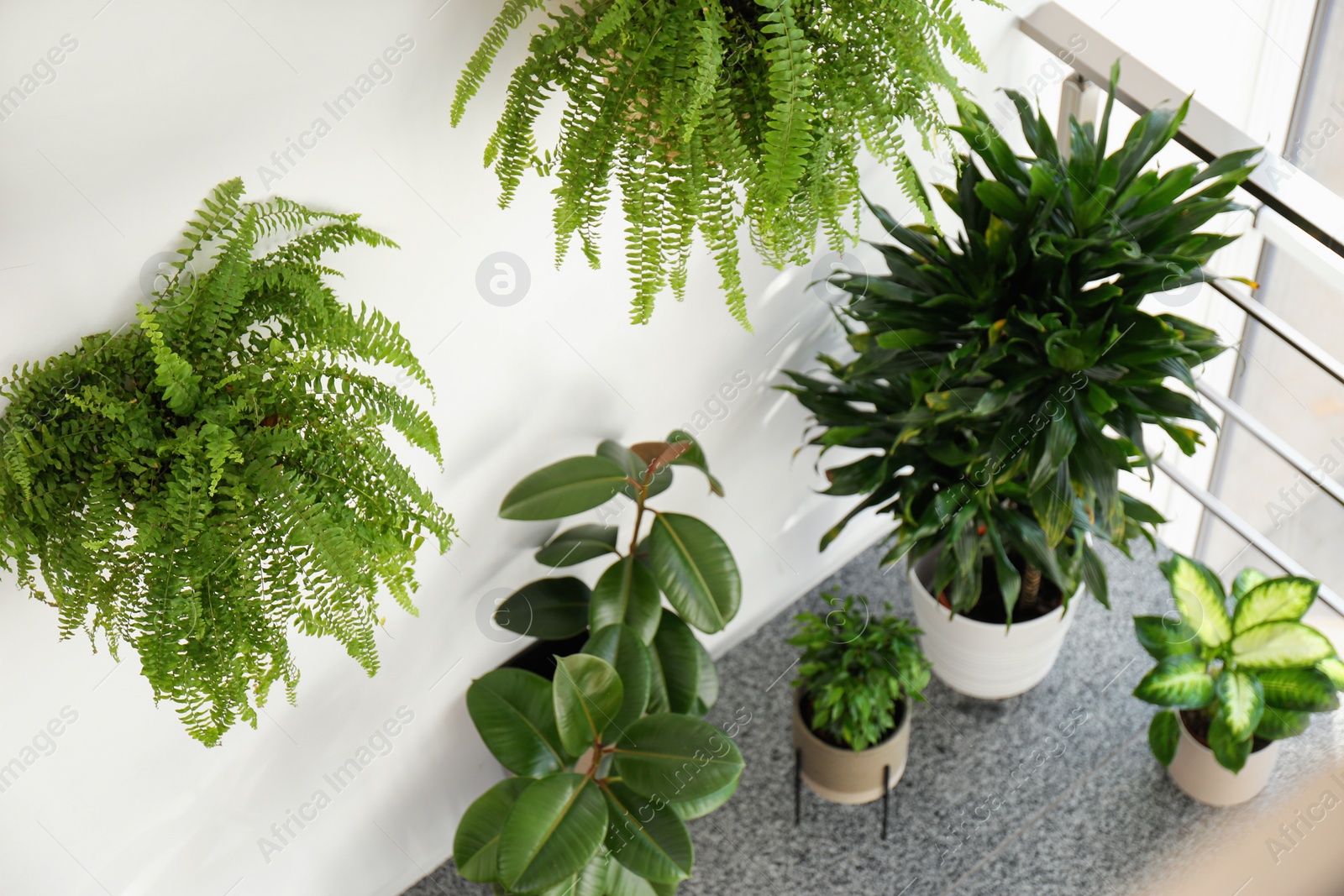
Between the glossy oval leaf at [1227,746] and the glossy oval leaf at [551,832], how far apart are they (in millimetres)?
1277

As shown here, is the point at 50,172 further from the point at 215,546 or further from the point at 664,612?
the point at 664,612

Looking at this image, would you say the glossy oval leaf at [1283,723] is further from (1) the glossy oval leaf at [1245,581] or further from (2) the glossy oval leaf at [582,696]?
(2) the glossy oval leaf at [582,696]

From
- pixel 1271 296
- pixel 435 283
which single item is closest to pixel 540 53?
pixel 435 283

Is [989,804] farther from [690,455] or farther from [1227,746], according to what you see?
[690,455]

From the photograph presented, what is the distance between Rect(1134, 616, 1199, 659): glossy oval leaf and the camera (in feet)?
7.20

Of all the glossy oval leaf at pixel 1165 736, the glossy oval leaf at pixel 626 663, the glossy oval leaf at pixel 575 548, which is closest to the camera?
the glossy oval leaf at pixel 626 663

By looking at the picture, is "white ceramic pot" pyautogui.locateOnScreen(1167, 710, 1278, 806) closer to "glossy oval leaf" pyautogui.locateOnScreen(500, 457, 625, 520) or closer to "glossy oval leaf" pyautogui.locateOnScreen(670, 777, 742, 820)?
"glossy oval leaf" pyautogui.locateOnScreen(670, 777, 742, 820)

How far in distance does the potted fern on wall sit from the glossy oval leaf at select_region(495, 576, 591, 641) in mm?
631

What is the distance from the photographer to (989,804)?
7.97 feet

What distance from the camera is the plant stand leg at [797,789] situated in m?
2.42

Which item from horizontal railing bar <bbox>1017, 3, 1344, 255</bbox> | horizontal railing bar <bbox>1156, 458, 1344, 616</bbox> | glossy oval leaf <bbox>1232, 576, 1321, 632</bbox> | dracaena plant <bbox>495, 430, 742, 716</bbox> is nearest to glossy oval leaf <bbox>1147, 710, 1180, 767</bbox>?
glossy oval leaf <bbox>1232, 576, 1321, 632</bbox>

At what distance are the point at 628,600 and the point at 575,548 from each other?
159mm

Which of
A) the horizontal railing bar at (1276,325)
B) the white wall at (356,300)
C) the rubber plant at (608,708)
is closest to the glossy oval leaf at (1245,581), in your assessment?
the horizontal railing bar at (1276,325)

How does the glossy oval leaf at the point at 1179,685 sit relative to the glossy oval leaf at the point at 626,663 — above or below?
below
